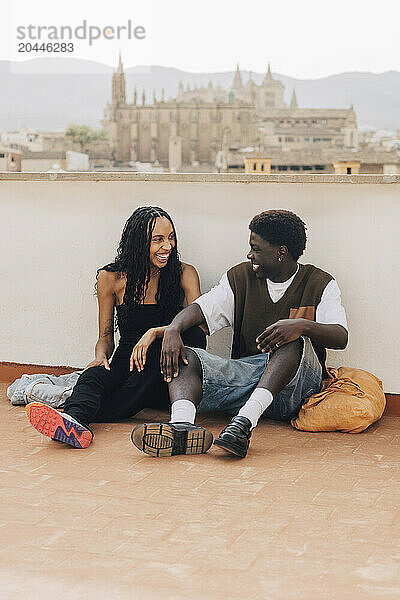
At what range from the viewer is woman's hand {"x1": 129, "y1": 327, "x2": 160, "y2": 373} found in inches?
147

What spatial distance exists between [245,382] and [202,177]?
124cm

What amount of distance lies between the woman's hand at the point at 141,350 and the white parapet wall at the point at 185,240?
30.8 inches

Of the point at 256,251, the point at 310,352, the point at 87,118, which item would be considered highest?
the point at 87,118

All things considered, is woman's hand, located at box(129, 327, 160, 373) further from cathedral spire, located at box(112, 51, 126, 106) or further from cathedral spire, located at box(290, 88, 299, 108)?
cathedral spire, located at box(290, 88, 299, 108)

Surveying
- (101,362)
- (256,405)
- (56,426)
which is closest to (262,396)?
(256,405)

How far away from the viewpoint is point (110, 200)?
4633 mm

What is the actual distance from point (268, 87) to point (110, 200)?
439ft

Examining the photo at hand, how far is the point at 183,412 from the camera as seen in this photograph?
3.41 metres

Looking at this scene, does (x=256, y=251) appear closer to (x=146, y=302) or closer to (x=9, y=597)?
(x=146, y=302)

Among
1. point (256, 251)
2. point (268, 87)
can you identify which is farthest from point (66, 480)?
point (268, 87)

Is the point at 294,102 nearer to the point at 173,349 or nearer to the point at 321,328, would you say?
the point at 321,328

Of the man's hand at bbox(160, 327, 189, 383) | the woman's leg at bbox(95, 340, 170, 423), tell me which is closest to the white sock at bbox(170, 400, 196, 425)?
the man's hand at bbox(160, 327, 189, 383)

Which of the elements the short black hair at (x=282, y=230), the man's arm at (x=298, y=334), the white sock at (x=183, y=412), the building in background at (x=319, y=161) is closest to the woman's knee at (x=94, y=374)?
the white sock at (x=183, y=412)

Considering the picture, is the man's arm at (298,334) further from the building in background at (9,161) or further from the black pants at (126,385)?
the building in background at (9,161)
